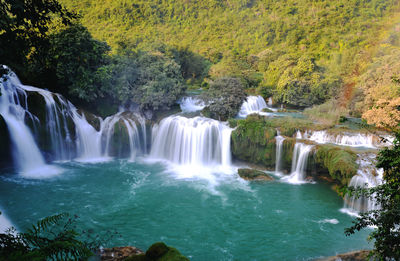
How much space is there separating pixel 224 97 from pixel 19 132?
12225 millimetres

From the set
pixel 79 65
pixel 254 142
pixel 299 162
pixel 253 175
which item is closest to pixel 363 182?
pixel 299 162

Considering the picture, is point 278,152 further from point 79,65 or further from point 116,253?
point 79,65

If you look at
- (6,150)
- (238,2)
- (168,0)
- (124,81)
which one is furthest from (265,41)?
(6,150)

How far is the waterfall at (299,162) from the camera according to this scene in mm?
13352

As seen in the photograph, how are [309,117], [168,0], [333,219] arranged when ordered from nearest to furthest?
[333,219] → [309,117] → [168,0]

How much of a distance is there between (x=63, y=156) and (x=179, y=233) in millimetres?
9760

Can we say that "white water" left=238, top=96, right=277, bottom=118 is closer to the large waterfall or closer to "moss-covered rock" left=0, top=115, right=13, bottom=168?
the large waterfall

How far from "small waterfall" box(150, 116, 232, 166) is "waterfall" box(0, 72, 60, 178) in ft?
22.3

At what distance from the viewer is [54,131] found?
14.6 meters

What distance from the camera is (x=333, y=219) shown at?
401 inches

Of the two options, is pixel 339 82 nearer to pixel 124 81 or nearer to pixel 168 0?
pixel 124 81

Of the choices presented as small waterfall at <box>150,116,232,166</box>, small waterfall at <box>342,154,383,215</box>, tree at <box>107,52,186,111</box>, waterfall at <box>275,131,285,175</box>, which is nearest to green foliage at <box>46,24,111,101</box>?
tree at <box>107,52,186,111</box>

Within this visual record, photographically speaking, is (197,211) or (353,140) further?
(353,140)

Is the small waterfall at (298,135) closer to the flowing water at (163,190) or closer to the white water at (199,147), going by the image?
the flowing water at (163,190)
